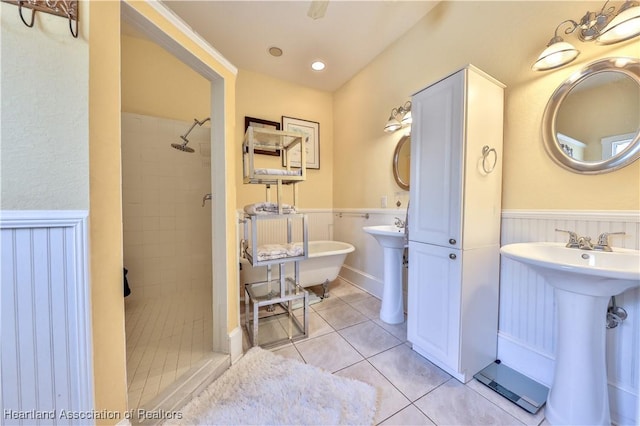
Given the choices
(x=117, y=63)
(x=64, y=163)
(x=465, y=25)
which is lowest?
(x=64, y=163)

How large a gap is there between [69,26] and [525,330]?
8.63 feet

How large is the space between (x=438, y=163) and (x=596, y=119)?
763mm

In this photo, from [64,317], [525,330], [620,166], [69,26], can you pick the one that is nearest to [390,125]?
[620,166]

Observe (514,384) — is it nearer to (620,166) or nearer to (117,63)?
(620,166)

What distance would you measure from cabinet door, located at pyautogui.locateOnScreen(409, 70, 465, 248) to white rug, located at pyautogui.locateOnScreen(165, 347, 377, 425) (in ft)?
3.34

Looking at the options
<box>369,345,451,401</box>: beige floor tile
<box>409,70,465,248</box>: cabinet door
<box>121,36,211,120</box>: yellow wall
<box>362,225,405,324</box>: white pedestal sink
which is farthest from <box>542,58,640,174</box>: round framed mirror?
<box>121,36,211,120</box>: yellow wall

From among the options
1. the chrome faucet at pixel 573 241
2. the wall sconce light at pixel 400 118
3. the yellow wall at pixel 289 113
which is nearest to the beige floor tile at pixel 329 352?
the chrome faucet at pixel 573 241

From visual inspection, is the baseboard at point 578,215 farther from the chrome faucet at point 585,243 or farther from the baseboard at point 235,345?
the baseboard at point 235,345

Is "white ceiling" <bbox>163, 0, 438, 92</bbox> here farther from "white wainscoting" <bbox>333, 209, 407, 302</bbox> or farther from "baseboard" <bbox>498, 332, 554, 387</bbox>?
"baseboard" <bbox>498, 332, 554, 387</bbox>

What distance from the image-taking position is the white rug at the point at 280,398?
1037 mm

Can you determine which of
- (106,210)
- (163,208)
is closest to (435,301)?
(106,210)

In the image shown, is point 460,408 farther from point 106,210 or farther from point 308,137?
point 308,137

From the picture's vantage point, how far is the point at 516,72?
1.39 m

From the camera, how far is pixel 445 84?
131 cm
